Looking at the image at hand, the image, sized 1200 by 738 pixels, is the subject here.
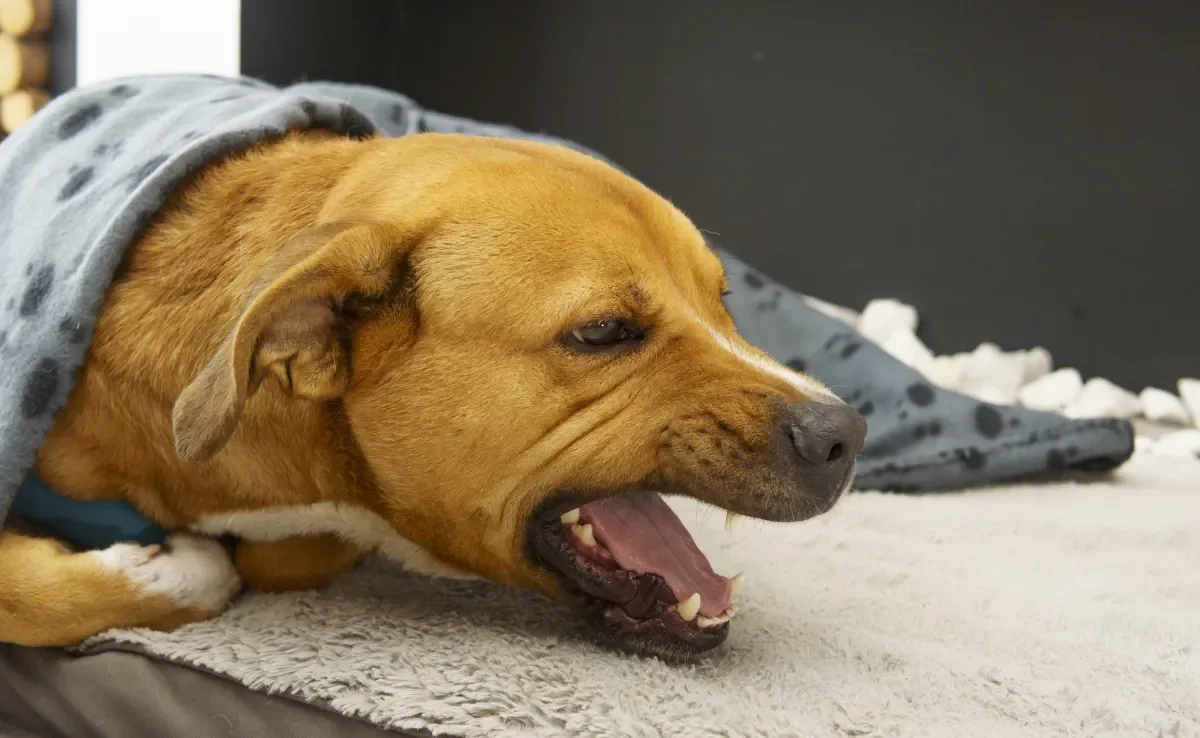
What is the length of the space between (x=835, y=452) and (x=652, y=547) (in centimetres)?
36

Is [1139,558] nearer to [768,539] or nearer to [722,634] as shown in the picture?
[768,539]

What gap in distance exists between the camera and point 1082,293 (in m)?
3.91

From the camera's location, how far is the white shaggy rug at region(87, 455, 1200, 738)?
1414mm

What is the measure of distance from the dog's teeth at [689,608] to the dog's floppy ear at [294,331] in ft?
1.94

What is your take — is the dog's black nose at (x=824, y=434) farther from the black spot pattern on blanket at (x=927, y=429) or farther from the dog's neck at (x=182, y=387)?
the black spot pattern on blanket at (x=927, y=429)

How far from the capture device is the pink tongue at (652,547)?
1.60 m

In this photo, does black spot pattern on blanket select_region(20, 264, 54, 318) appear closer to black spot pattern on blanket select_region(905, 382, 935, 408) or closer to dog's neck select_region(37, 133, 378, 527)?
dog's neck select_region(37, 133, 378, 527)

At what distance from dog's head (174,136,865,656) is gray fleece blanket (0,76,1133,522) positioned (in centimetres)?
37

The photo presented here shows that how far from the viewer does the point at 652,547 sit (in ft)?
5.39

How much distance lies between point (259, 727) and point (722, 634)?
68 centimetres

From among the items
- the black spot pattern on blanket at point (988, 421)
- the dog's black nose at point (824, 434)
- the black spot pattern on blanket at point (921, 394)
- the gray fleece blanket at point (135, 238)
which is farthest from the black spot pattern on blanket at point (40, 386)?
the black spot pattern on blanket at point (988, 421)

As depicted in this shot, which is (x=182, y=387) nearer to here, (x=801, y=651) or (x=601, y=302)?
(x=601, y=302)

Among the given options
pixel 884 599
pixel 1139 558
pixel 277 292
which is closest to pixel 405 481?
pixel 277 292

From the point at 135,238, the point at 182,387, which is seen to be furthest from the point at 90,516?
the point at 135,238
